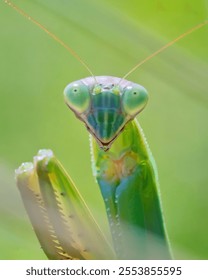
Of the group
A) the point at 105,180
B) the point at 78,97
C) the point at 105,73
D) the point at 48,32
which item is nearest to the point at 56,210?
the point at 105,180

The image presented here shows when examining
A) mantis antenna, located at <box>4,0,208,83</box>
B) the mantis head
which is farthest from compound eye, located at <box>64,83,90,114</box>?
mantis antenna, located at <box>4,0,208,83</box>

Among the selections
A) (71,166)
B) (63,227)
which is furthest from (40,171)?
(71,166)

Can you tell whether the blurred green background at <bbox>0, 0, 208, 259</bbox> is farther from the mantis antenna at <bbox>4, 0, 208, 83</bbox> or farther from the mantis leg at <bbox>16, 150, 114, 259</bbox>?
the mantis leg at <bbox>16, 150, 114, 259</bbox>

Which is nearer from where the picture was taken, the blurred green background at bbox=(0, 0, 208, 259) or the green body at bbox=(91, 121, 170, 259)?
the green body at bbox=(91, 121, 170, 259)

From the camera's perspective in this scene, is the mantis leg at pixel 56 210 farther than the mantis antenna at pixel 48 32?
No

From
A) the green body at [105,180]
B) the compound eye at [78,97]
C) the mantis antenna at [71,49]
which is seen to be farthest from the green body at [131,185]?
the mantis antenna at [71,49]

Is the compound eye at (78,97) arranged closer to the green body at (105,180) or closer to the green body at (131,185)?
the green body at (105,180)
